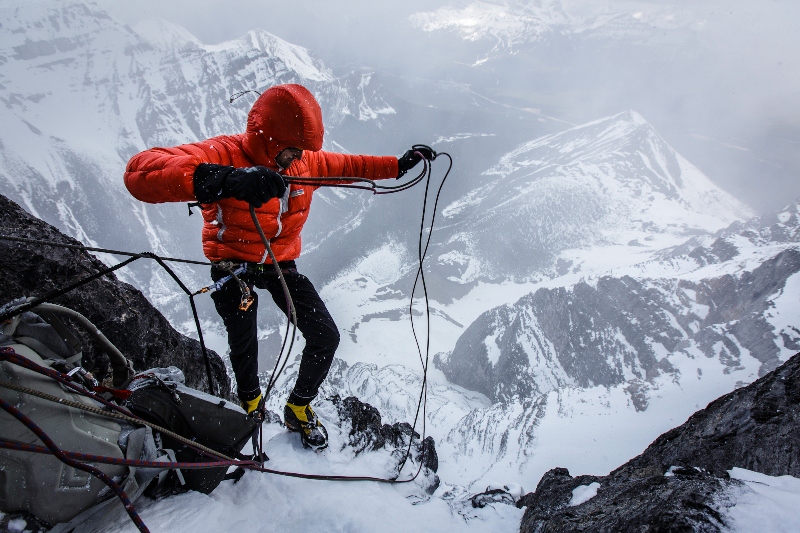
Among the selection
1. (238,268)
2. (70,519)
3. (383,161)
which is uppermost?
(383,161)

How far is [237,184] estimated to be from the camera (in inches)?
106

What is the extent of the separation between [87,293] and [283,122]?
3639mm

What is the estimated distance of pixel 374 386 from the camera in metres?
71.1

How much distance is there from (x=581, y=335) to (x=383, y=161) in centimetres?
9771

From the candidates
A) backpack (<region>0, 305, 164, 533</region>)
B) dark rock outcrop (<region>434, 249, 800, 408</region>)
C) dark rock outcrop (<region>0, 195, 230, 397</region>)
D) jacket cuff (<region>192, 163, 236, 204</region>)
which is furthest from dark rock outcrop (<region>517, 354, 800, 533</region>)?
dark rock outcrop (<region>434, 249, 800, 408</region>)

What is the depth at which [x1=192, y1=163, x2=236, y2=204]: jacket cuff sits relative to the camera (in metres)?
2.72

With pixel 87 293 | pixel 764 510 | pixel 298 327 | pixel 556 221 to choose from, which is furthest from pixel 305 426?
pixel 556 221

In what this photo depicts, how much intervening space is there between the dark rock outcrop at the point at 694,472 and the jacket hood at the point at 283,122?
3.88 metres

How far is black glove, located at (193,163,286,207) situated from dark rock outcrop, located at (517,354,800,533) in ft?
11.1

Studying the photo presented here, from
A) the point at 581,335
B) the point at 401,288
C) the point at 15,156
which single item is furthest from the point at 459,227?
the point at 15,156

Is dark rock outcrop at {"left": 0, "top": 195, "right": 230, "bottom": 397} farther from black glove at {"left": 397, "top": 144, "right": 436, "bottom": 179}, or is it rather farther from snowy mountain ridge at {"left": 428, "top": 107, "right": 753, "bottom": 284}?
snowy mountain ridge at {"left": 428, "top": 107, "right": 753, "bottom": 284}

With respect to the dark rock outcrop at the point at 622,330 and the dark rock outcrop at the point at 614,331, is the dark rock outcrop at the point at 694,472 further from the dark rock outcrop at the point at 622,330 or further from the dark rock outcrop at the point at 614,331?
the dark rock outcrop at the point at 614,331

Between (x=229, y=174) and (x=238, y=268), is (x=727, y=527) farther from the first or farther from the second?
(x=238, y=268)

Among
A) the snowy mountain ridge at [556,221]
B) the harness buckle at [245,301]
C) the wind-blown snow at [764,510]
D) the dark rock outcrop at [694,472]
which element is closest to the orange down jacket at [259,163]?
the harness buckle at [245,301]
